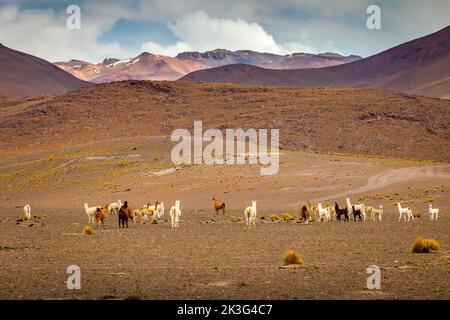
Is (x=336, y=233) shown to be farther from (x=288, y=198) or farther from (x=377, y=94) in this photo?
(x=377, y=94)

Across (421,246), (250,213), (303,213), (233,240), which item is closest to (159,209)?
(250,213)

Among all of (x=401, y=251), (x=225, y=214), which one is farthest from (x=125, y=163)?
(x=401, y=251)

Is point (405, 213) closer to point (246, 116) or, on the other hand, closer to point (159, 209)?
point (159, 209)

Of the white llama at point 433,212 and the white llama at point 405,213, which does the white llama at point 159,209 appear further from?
the white llama at point 433,212

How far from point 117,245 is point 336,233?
9574mm

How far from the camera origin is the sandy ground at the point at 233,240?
48.0 ft

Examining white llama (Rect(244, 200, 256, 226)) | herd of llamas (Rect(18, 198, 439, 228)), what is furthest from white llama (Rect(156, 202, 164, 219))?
white llama (Rect(244, 200, 256, 226))

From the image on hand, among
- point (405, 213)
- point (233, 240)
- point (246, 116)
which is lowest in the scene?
point (233, 240)

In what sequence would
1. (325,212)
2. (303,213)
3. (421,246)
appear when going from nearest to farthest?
(421,246), (303,213), (325,212)

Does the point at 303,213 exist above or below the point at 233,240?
above

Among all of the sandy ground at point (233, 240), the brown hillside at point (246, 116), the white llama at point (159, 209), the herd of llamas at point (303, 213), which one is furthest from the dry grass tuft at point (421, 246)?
the brown hillside at point (246, 116)

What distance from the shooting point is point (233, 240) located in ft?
84.1

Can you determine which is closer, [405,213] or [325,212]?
[325,212]

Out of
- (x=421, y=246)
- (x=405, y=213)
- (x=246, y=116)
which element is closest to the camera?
(x=421, y=246)
